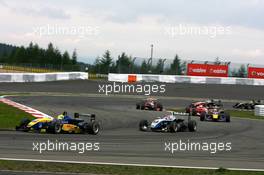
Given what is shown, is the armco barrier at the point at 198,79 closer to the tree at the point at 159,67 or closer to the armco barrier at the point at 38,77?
the tree at the point at 159,67

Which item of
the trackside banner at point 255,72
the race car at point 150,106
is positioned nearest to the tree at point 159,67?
the trackside banner at point 255,72

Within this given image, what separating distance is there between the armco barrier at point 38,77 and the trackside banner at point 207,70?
10839mm

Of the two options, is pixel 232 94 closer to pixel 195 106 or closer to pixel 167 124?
pixel 195 106

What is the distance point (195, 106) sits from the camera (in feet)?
101

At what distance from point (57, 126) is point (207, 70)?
38.9 m

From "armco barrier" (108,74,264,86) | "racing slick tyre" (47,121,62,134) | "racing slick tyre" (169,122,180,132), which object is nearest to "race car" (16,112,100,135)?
"racing slick tyre" (47,121,62,134)

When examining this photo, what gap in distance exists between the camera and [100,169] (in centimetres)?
1122

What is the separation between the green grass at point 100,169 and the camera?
1091 centimetres

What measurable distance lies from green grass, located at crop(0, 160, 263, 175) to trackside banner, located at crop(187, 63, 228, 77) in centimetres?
4391

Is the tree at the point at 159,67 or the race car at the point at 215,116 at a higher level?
the tree at the point at 159,67

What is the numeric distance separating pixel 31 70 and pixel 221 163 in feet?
187

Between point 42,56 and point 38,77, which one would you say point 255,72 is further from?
point 42,56

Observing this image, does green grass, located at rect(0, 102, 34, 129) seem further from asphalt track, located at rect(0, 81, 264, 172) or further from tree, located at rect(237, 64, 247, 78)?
tree, located at rect(237, 64, 247, 78)

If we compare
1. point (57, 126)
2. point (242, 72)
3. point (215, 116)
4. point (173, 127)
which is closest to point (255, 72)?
point (242, 72)
